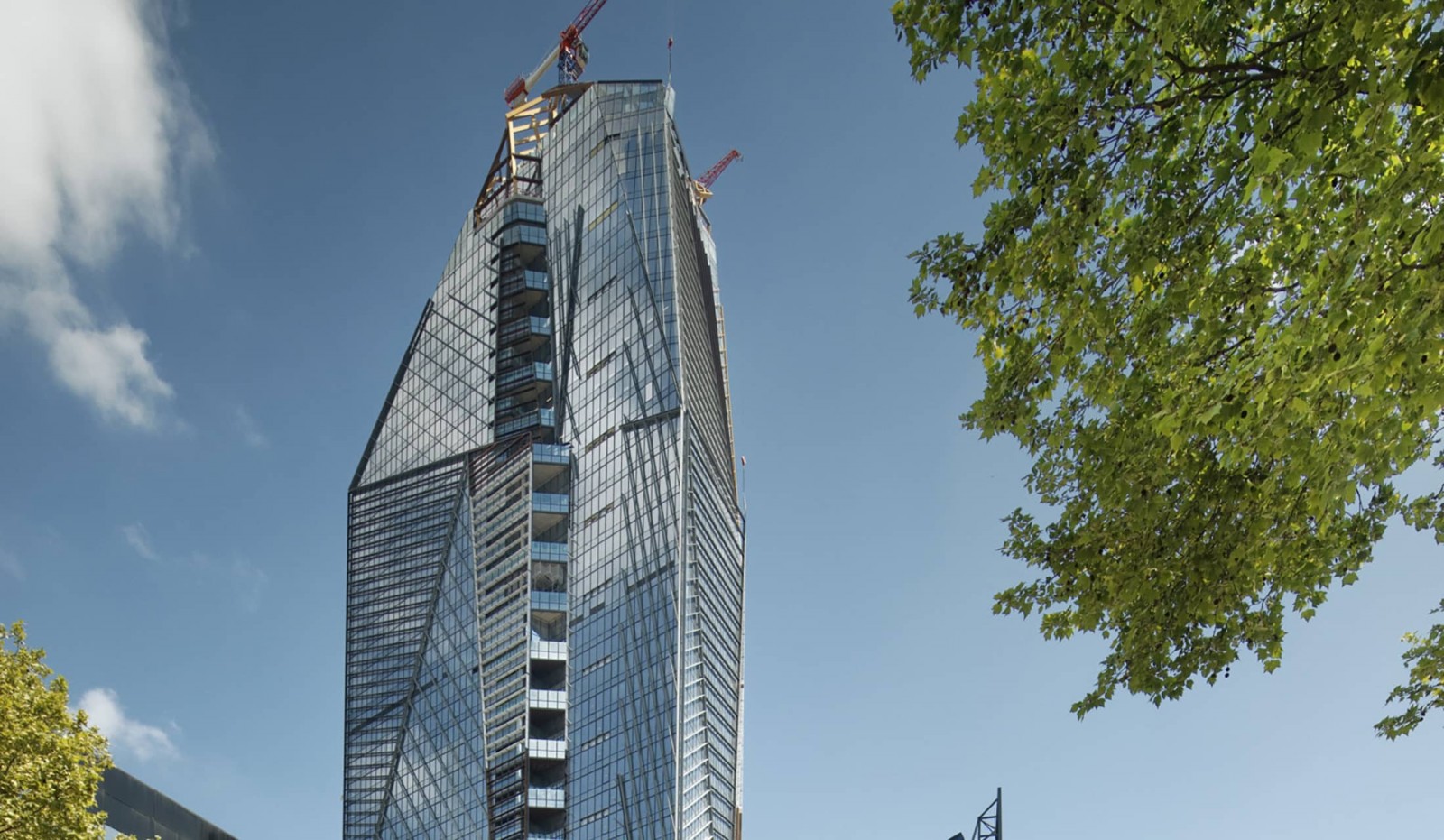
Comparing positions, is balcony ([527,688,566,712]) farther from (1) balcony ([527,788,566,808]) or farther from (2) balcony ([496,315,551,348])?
(2) balcony ([496,315,551,348])

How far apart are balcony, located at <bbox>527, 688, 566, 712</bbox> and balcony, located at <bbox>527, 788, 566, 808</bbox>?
5673mm

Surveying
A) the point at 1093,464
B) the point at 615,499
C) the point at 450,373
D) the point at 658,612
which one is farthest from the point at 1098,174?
the point at 450,373

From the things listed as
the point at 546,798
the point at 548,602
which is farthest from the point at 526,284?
the point at 546,798

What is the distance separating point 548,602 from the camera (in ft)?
294

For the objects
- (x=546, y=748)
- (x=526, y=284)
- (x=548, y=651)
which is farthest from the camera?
(x=526, y=284)

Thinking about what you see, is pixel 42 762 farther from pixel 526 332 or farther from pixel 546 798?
pixel 526 332

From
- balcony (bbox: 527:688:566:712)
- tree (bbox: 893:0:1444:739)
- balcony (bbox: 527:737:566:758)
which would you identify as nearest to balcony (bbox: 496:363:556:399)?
balcony (bbox: 527:688:566:712)

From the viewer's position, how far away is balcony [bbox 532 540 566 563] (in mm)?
91488

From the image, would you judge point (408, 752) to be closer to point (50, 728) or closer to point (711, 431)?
point (711, 431)

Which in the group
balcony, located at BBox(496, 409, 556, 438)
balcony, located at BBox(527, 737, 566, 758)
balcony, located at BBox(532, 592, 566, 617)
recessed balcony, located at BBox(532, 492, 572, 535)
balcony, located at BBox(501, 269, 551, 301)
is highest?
balcony, located at BBox(501, 269, 551, 301)

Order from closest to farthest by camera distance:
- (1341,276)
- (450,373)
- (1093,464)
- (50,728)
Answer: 1. (1341,276)
2. (1093,464)
3. (50,728)
4. (450,373)

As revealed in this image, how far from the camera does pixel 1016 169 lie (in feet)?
36.6

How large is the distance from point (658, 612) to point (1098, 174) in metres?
73.4

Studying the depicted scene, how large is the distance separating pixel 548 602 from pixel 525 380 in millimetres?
22445
